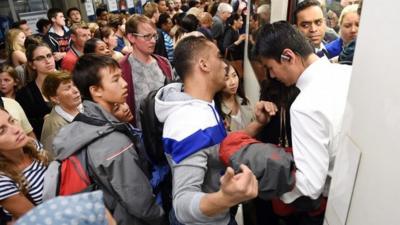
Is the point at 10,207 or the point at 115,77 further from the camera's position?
the point at 115,77

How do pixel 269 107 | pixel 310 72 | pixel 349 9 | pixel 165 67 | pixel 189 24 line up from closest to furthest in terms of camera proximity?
1. pixel 310 72
2. pixel 269 107
3. pixel 349 9
4. pixel 165 67
5. pixel 189 24

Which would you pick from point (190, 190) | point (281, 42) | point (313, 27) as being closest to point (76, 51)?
point (313, 27)

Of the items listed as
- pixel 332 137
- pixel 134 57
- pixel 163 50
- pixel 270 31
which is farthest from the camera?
pixel 163 50

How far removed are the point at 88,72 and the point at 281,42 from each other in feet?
3.48

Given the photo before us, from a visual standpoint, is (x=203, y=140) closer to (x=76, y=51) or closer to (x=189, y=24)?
(x=76, y=51)

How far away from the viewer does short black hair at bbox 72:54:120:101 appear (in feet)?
5.50

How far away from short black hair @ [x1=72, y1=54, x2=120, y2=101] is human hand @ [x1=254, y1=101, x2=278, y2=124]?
2.90 ft

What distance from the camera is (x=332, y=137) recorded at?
1.05 metres

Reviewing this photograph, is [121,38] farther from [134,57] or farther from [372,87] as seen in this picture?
[372,87]

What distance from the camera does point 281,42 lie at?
1283 millimetres

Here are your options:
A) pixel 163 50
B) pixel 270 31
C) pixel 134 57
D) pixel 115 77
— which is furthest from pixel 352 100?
pixel 163 50

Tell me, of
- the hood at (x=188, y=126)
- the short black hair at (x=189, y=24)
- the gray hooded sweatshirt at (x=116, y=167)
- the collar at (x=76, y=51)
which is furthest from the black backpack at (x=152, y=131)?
the short black hair at (x=189, y=24)

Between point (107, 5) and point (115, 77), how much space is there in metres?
9.68

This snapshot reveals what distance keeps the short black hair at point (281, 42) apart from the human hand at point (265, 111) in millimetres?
239
